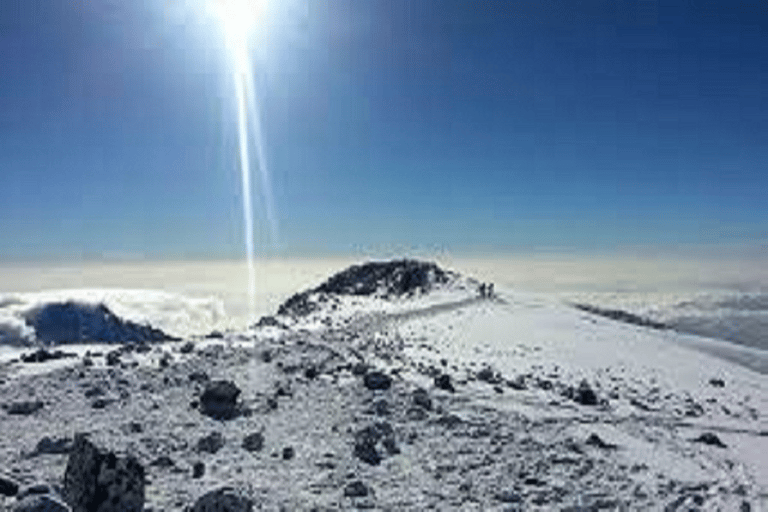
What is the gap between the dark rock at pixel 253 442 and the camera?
26750 mm

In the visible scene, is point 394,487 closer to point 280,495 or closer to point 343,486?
point 343,486

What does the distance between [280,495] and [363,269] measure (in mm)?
81118

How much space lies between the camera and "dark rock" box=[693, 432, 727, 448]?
32.0 m

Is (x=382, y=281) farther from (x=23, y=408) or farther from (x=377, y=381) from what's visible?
(x=23, y=408)

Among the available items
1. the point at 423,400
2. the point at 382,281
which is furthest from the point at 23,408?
the point at 382,281

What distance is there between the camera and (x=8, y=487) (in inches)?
846

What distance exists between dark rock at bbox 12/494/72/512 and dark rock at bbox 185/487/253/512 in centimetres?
295

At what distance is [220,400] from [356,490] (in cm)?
947

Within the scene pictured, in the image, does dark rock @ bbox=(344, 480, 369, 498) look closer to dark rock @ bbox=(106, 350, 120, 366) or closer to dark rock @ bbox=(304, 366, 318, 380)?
dark rock @ bbox=(304, 366, 318, 380)

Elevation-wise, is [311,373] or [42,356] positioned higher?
[311,373]

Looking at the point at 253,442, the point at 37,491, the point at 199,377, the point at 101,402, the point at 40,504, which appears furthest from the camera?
the point at 199,377

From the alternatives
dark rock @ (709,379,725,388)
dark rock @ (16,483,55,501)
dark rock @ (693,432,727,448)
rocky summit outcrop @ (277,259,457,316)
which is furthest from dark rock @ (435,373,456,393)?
rocky summit outcrop @ (277,259,457,316)

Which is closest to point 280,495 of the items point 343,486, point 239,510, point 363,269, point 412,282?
point 343,486

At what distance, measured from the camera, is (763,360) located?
6775cm
